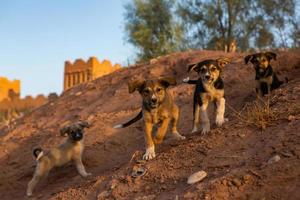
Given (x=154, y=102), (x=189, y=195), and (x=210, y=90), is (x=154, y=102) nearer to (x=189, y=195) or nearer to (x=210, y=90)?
(x=210, y=90)

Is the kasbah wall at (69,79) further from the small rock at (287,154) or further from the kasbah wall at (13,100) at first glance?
the small rock at (287,154)

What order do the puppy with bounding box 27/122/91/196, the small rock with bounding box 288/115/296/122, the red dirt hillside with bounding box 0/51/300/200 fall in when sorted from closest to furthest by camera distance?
the red dirt hillside with bounding box 0/51/300/200 → the small rock with bounding box 288/115/296/122 → the puppy with bounding box 27/122/91/196

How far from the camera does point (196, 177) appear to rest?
249 inches

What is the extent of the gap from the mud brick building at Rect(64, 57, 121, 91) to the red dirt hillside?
16053 mm

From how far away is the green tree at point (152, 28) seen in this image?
2858 centimetres

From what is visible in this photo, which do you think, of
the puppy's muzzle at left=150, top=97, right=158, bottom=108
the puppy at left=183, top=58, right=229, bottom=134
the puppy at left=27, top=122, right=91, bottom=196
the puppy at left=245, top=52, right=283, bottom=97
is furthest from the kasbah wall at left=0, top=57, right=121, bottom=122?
the puppy's muzzle at left=150, top=97, right=158, bottom=108

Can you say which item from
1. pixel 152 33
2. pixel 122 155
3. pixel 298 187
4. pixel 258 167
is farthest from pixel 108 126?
pixel 152 33

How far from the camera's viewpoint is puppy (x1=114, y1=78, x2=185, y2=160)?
7605 millimetres

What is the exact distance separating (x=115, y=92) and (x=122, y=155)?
4.30m

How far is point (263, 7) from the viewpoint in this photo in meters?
25.6

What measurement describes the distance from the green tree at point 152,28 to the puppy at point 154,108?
19.8 m

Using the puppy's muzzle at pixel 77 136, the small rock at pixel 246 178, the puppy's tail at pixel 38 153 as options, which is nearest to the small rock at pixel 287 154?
the small rock at pixel 246 178

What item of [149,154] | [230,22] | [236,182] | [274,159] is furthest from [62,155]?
[230,22]

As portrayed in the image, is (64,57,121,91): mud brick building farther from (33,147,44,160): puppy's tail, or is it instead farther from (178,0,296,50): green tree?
(33,147,44,160): puppy's tail
